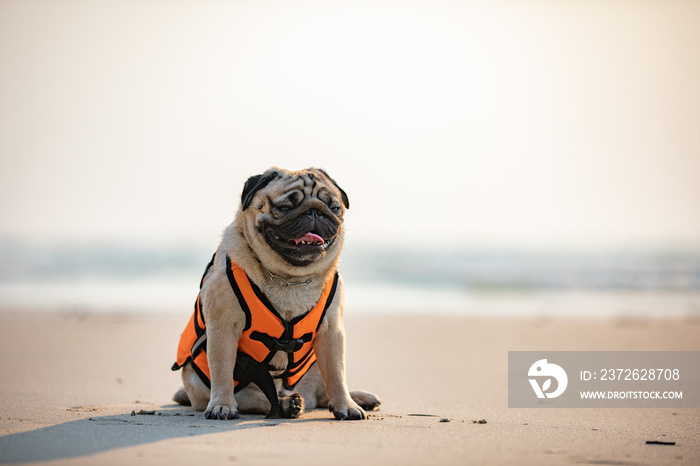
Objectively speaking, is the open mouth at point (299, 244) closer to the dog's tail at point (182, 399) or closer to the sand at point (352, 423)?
the sand at point (352, 423)

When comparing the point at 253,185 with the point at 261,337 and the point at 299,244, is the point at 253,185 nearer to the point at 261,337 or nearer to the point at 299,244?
the point at 299,244

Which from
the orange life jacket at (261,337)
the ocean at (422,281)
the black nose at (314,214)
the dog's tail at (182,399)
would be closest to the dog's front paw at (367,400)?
the orange life jacket at (261,337)

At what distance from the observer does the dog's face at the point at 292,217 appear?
418 cm

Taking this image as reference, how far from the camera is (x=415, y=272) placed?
69.1ft

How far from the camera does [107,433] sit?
3.54m

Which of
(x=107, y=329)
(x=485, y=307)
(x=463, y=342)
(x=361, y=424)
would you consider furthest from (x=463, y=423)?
(x=485, y=307)

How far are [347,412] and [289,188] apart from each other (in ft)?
4.43

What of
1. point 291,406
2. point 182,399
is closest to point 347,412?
point 291,406

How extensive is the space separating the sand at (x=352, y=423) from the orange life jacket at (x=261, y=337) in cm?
26

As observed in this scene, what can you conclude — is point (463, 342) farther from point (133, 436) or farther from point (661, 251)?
point (661, 251)

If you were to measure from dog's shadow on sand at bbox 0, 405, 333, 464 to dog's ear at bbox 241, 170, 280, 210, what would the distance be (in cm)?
127

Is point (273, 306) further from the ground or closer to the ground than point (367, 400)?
further from the ground

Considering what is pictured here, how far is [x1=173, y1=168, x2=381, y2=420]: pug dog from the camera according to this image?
4.10 meters

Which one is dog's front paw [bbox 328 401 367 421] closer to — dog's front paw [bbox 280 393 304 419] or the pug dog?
the pug dog
